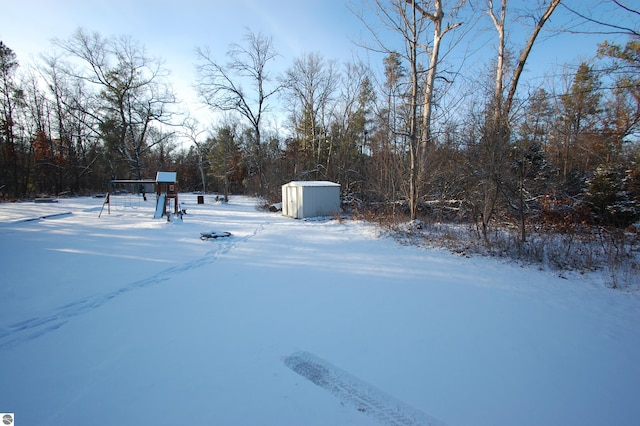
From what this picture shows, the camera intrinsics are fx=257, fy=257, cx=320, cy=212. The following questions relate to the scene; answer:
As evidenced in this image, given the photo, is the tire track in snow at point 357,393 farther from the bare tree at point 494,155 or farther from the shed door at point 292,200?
the shed door at point 292,200

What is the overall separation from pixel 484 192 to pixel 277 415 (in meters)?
7.17

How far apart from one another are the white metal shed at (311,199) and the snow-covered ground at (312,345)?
7277 mm

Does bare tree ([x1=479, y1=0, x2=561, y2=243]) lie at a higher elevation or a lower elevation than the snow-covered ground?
higher

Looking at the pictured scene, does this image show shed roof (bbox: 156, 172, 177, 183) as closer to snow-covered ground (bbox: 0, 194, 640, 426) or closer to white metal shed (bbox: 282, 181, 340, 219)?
white metal shed (bbox: 282, 181, 340, 219)

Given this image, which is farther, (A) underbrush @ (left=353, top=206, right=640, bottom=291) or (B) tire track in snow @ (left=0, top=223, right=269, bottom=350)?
(A) underbrush @ (left=353, top=206, right=640, bottom=291)

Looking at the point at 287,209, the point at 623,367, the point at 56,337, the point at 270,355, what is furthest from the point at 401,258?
the point at 287,209

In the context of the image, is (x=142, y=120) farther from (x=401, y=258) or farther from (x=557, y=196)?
(x=557, y=196)

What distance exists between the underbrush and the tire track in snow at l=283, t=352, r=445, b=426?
15.5ft

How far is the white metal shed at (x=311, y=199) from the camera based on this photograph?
12.6 m

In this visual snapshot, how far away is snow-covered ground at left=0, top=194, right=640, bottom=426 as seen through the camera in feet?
6.54

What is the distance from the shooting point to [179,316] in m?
3.38

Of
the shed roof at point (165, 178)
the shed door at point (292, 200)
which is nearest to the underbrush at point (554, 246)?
the shed door at point (292, 200)

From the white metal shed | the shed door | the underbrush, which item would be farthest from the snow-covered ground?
the shed door

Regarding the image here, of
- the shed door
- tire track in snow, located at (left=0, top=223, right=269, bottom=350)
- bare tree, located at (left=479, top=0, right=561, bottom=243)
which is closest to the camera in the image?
tire track in snow, located at (left=0, top=223, right=269, bottom=350)
